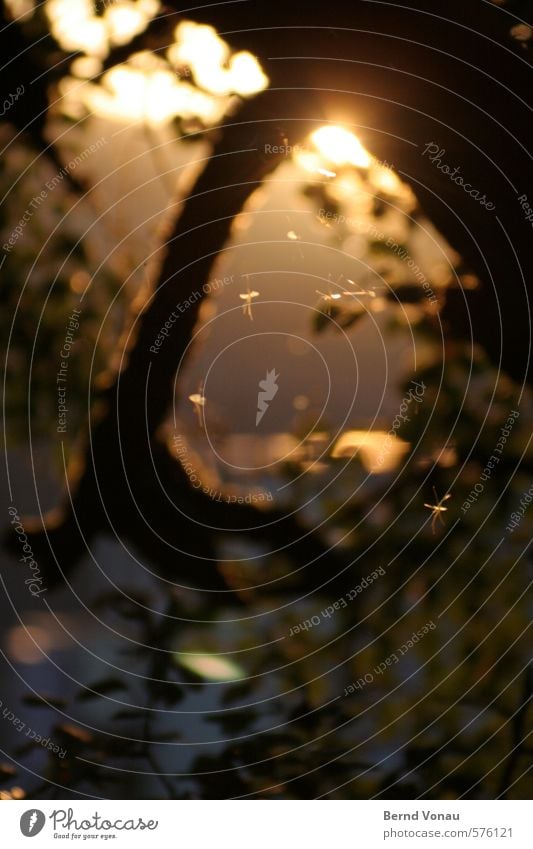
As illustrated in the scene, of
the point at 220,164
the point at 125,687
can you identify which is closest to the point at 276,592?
the point at 125,687

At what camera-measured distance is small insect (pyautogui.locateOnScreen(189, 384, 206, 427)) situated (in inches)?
38.1

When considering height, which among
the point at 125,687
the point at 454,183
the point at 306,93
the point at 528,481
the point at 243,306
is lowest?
the point at 125,687

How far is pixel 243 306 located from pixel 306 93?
0.26 meters

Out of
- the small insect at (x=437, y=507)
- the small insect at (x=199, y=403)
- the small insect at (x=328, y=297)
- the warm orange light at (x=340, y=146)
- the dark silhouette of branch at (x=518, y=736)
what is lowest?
the dark silhouette of branch at (x=518, y=736)

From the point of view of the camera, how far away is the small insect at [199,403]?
0.97m

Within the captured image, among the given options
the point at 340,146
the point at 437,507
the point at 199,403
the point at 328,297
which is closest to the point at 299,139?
the point at 340,146

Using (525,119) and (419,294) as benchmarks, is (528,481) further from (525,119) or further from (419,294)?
(525,119)

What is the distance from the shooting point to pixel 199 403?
3.18 feet

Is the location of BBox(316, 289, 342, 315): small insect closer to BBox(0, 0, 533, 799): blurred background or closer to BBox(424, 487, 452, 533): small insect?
BBox(0, 0, 533, 799): blurred background

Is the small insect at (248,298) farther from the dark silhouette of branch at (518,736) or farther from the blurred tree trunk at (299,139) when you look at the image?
the dark silhouette of branch at (518,736)

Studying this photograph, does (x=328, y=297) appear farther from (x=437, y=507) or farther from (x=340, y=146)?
(x=437, y=507)

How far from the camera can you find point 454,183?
3.13ft

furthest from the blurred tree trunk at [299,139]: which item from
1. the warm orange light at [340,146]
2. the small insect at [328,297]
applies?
the small insect at [328,297]
